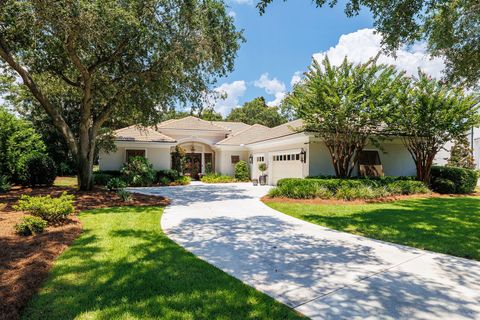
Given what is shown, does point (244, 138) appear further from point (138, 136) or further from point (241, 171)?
point (138, 136)

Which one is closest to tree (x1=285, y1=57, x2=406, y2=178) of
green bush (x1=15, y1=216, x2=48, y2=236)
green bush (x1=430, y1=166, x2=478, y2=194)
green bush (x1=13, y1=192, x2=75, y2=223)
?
green bush (x1=430, y1=166, x2=478, y2=194)

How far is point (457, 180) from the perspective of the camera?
51.5ft

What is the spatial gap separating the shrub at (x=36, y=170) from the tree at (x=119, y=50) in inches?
109

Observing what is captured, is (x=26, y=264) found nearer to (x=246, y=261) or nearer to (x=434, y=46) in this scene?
(x=246, y=261)

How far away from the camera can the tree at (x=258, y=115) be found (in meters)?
53.6

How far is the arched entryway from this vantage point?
89.2 feet

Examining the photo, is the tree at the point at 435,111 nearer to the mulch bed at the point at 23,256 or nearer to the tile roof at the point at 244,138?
the tile roof at the point at 244,138

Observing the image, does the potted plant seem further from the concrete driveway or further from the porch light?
the concrete driveway

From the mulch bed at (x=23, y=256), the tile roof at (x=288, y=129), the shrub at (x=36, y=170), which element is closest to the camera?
the mulch bed at (x=23, y=256)

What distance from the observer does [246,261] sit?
17.2 feet

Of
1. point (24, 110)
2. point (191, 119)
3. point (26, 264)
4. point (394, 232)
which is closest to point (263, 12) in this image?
point (394, 232)

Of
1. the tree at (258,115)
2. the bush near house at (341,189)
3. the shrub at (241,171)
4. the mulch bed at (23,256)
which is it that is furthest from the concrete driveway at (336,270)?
the tree at (258,115)

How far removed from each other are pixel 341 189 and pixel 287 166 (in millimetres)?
6229

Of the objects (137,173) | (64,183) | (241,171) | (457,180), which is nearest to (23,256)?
(137,173)
